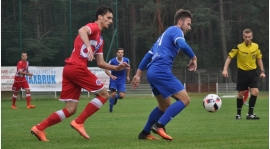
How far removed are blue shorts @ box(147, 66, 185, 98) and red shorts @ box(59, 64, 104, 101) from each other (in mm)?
801

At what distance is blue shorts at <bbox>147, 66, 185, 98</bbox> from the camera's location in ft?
25.9

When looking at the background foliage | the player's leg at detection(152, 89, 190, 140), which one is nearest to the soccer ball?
the player's leg at detection(152, 89, 190, 140)

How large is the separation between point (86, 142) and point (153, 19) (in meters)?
40.0

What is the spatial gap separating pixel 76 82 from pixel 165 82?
1.24 metres

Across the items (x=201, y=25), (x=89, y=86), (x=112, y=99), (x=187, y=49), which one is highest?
(x=201, y=25)

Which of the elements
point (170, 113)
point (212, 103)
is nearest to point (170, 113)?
point (170, 113)

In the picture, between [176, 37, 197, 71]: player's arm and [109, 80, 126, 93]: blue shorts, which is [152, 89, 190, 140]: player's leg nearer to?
[176, 37, 197, 71]: player's arm

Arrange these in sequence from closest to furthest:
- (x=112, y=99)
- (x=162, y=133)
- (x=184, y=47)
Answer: (x=184, y=47) < (x=162, y=133) < (x=112, y=99)

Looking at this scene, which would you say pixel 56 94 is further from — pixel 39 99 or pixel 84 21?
pixel 84 21

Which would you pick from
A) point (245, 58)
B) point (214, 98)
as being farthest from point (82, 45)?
point (245, 58)

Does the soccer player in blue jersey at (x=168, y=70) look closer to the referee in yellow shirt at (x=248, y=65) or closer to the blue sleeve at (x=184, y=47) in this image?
the blue sleeve at (x=184, y=47)

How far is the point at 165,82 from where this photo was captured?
25.9 ft

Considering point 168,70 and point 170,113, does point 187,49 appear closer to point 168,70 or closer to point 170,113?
point 168,70

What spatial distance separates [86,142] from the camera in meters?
7.94
